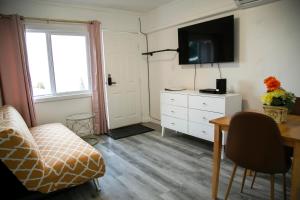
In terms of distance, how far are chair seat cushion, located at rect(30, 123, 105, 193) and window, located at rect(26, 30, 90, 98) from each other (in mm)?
1543

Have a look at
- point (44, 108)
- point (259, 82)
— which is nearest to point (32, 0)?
point (44, 108)

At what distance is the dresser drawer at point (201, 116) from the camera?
116 inches

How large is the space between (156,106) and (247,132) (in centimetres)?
324

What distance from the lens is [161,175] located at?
2.49 metres

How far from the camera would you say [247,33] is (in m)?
2.91

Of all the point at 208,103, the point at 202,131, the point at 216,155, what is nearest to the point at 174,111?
the point at 202,131

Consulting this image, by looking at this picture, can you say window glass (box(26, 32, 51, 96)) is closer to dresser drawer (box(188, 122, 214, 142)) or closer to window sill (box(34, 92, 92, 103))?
window sill (box(34, 92, 92, 103))

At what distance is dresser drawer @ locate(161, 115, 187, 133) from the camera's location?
11.3ft

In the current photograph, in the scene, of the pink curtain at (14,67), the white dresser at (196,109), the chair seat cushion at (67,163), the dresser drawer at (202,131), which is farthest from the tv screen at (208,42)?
the pink curtain at (14,67)

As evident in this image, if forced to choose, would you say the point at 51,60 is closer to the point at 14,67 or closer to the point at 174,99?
the point at 14,67

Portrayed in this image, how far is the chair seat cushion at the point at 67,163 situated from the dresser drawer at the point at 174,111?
1653mm

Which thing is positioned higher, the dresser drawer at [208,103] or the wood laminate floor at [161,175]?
the dresser drawer at [208,103]

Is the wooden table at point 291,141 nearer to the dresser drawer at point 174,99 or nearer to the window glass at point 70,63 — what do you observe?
the dresser drawer at point 174,99

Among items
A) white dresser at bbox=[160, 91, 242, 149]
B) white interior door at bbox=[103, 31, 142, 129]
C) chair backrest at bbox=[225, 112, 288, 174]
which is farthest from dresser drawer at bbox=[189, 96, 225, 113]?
white interior door at bbox=[103, 31, 142, 129]
